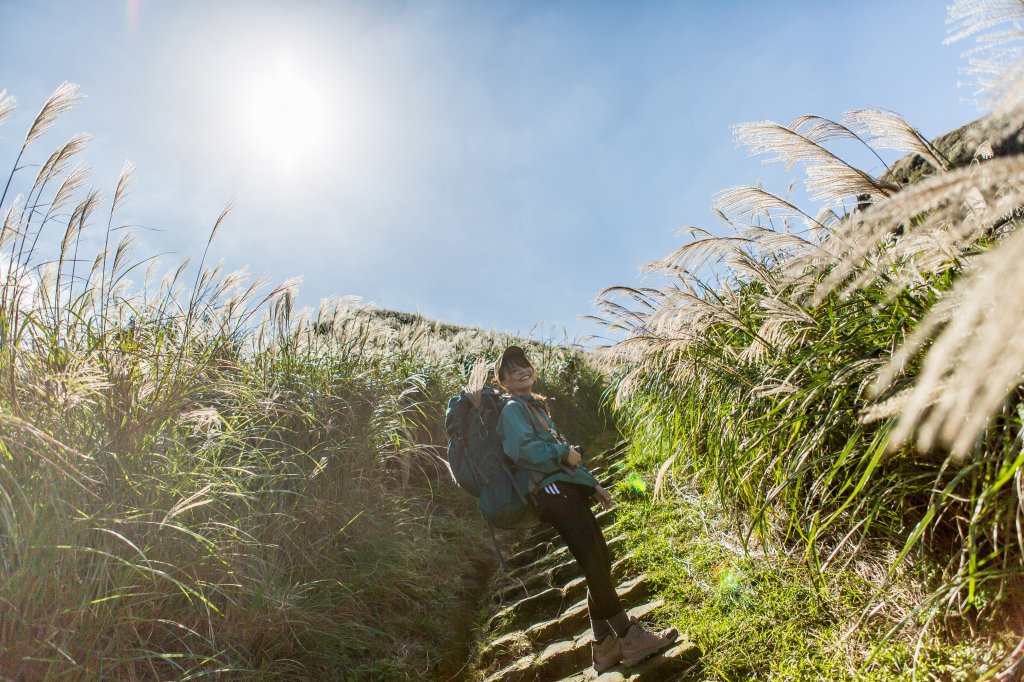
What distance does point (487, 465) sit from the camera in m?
4.09

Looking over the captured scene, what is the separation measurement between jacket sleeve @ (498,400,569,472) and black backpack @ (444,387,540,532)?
14cm

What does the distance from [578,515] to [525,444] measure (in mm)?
508

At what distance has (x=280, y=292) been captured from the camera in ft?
17.2

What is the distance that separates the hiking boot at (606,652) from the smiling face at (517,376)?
1.56m

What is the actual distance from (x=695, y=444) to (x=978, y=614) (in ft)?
6.12

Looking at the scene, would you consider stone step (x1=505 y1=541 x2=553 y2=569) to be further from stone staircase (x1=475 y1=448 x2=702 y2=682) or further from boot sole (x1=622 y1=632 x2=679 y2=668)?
boot sole (x1=622 y1=632 x2=679 y2=668)

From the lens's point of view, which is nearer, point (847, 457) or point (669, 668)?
point (847, 457)

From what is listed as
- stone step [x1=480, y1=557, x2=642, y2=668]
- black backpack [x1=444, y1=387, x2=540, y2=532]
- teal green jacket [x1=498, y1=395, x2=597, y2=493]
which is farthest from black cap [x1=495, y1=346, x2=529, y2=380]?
stone step [x1=480, y1=557, x2=642, y2=668]

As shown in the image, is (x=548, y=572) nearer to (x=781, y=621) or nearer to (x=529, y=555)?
(x=529, y=555)

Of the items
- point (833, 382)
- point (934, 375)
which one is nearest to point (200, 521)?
point (833, 382)

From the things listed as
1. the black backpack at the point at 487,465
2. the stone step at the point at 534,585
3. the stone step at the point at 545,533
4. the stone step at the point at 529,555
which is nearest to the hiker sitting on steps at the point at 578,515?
the black backpack at the point at 487,465

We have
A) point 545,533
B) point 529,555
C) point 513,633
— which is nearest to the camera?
point 513,633

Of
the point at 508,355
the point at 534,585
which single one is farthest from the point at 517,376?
the point at 534,585

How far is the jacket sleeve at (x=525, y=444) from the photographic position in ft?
12.6
